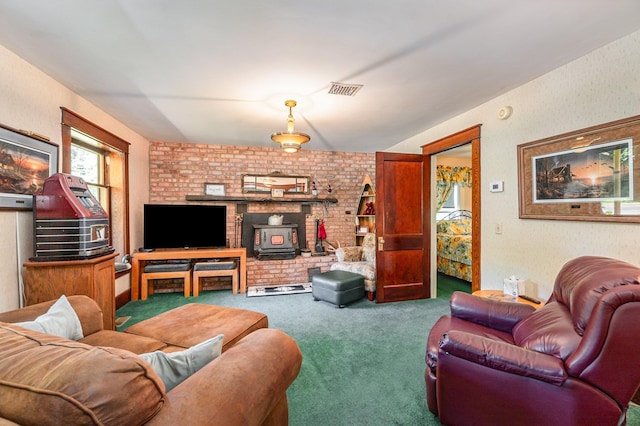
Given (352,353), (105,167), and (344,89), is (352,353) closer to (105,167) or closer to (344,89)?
(344,89)

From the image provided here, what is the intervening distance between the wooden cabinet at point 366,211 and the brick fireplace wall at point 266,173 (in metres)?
0.16

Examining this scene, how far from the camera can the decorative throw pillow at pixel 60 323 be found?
4.23 feet

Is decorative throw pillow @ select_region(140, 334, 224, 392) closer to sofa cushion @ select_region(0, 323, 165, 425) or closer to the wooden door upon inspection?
sofa cushion @ select_region(0, 323, 165, 425)

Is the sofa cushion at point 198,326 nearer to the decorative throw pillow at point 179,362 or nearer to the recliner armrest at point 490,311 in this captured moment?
the decorative throw pillow at point 179,362

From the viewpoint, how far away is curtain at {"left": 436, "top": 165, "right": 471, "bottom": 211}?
247 inches

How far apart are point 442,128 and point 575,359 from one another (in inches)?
124

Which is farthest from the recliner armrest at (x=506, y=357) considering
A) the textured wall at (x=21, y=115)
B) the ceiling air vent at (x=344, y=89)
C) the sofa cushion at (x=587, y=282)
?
the textured wall at (x=21, y=115)

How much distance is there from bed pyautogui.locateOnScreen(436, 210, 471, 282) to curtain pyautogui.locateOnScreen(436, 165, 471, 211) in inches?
23.3

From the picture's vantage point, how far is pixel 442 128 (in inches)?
148

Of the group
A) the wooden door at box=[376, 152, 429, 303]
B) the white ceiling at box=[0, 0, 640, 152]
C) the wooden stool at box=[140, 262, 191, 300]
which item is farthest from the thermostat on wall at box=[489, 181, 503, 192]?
the wooden stool at box=[140, 262, 191, 300]

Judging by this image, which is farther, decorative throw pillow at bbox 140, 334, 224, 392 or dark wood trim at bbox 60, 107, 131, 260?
dark wood trim at bbox 60, 107, 131, 260

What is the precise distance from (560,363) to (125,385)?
1.68 meters

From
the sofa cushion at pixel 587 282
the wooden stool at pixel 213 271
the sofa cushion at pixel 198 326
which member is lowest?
the wooden stool at pixel 213 271

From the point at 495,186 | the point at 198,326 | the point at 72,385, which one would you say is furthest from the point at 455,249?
the point at 72,385
